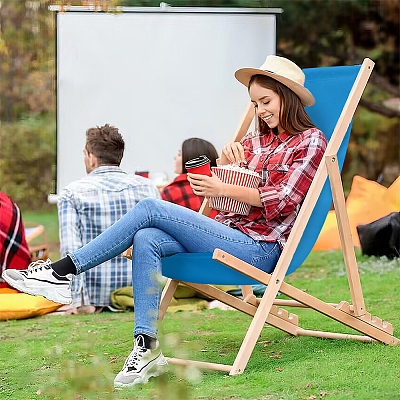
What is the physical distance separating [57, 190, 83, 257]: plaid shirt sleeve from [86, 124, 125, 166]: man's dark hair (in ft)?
0.83

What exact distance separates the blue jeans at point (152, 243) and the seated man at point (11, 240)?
1.56 m

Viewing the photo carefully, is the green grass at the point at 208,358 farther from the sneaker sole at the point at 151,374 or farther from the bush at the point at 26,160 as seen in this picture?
the bush at the point at 26,160

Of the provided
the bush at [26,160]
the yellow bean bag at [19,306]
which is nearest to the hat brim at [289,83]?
the yellow bean bag at [19,306]

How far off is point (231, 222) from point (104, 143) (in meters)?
1.32

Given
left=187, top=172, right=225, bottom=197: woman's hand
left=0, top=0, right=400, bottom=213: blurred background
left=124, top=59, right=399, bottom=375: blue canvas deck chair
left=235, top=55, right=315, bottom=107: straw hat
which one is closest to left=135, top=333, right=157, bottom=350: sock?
left=124, top=59, right=399, bottom=375: blue canvas deck chair

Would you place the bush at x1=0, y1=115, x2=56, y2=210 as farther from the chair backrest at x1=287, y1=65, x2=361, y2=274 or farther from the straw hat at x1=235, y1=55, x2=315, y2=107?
the straw hat at x1=235, y1=55, x2=315, y2=107

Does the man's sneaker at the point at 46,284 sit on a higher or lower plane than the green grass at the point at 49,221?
higher

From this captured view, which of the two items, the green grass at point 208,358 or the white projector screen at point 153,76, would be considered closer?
the green grass at point 208,358

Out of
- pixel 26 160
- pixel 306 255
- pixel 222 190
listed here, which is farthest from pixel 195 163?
pixel 26 160

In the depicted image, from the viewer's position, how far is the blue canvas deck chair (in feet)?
7.46

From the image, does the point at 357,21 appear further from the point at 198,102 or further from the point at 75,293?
the point at 75,293

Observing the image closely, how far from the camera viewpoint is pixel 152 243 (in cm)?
222

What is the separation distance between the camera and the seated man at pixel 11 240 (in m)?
3.67

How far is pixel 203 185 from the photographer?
90.9 inches
